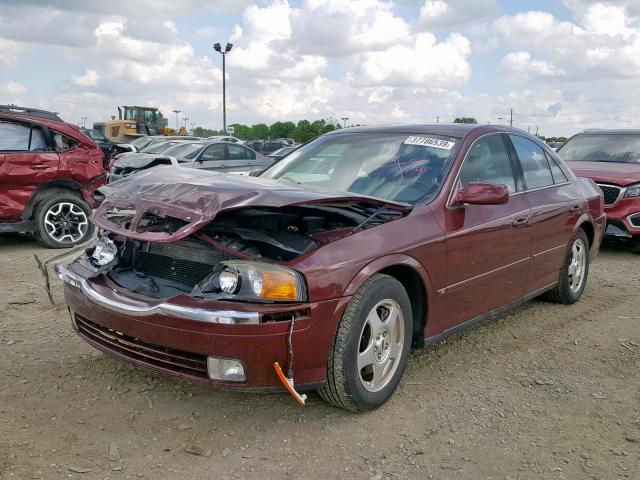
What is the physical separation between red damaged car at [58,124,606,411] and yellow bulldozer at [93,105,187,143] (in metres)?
32.5

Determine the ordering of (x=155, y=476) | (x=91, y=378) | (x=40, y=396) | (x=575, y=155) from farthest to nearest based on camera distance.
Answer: (x=575, y=155) < (x=91, y=378) < (x=40, y=396) < (x=155, y=476)

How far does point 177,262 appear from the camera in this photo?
10.9 feet

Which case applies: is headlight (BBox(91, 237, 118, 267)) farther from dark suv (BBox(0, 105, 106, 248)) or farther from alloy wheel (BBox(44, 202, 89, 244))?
alloy wheel (BBox(44, 202, 89, 244))

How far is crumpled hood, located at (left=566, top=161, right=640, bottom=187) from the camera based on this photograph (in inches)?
316

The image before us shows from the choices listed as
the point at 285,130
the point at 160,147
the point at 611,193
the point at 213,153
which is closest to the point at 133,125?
the point at 160,147

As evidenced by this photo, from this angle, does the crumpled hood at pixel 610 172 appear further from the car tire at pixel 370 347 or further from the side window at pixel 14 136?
the side window at pixel 14 136

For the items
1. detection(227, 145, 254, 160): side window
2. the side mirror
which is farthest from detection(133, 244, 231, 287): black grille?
detection(227, 145, 254, 160): side window

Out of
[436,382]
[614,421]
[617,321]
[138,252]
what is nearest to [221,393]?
[138,252]

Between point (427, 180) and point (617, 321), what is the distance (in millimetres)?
2455

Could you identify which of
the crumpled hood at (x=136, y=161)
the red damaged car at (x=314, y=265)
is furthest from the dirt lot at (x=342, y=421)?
the crumpled hood at (x=136, y=161)

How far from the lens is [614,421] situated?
131 inches

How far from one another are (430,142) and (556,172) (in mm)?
1664

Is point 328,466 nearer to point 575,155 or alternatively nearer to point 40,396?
point 40,396

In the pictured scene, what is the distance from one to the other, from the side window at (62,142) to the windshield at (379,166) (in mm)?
4444
